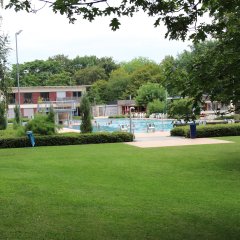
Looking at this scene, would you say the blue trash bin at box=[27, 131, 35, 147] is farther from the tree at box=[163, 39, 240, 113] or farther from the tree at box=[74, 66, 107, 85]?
A: the tree at box=[74, 66, 107, 85]

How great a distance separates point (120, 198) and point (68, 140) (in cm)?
1519

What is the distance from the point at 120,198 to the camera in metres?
8.75

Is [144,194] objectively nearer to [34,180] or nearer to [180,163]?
[34,180]

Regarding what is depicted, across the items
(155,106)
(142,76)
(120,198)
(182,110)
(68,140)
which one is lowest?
(120,198)

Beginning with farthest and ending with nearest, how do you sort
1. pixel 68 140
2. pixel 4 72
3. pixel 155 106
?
pixel 155 106 < pixel 68 140 < pixel 4 72

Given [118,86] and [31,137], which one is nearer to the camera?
[31,137]

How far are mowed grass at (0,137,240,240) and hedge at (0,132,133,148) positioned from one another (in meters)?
7.07

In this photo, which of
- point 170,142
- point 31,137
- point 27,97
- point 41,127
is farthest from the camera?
point 27,97

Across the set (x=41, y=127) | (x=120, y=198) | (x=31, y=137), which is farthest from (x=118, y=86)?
(x=120, y=198)

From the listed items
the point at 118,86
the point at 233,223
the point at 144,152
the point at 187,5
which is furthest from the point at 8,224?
the point at 118,86

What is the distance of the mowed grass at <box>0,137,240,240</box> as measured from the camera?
633cm

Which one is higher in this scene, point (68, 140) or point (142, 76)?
point (142, 76)

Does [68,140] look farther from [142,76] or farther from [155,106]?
[142,76]

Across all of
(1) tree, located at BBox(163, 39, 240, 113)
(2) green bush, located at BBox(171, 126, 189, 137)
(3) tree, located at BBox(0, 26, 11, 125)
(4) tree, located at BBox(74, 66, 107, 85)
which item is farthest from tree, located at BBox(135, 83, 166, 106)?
(1) tree, located at BBox(163, 39, 240, 113)
